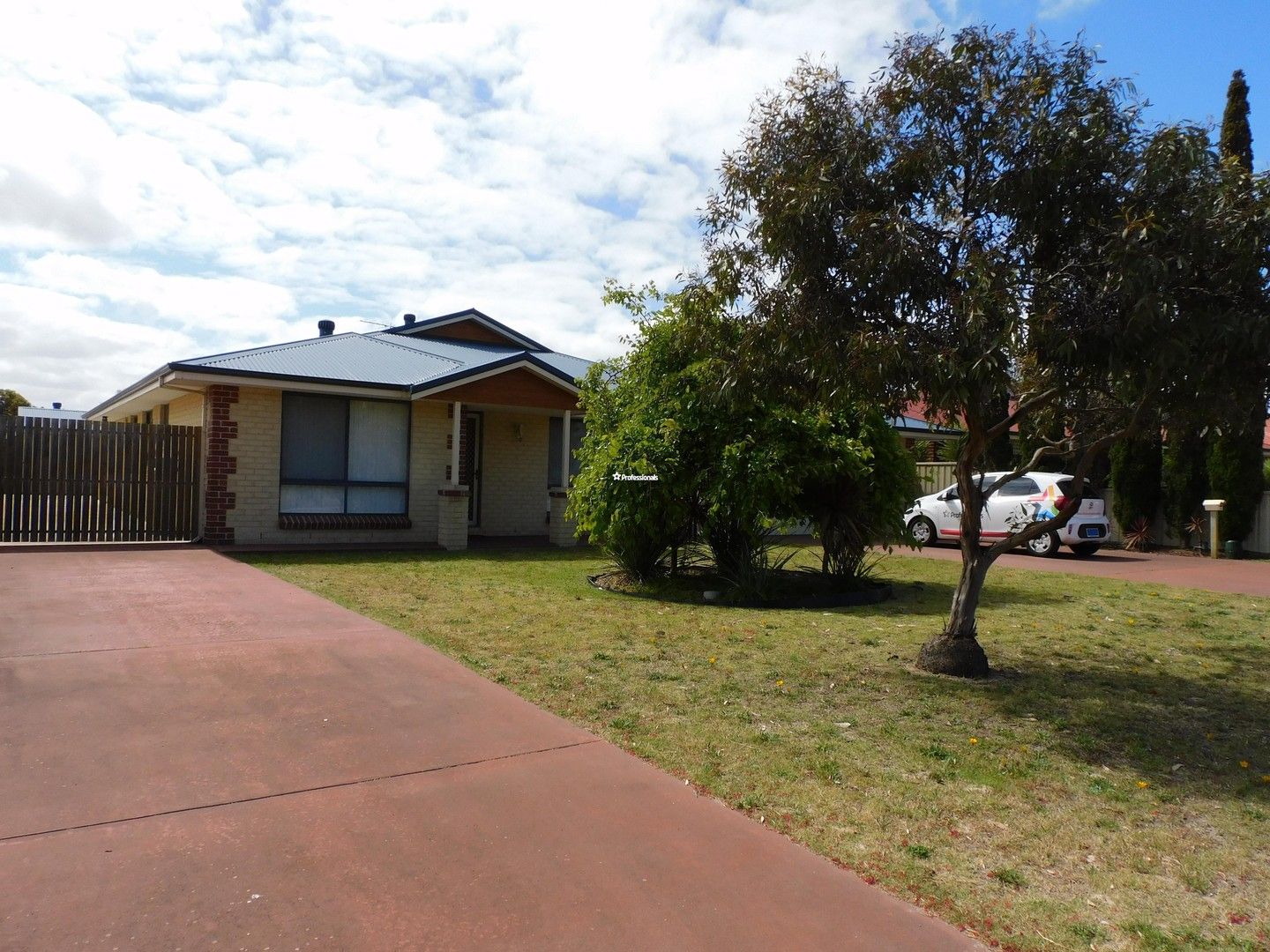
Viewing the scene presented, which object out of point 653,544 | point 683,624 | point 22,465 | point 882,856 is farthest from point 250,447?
point 882,856

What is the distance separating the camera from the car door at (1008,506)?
17.5 m

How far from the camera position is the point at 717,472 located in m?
10.3

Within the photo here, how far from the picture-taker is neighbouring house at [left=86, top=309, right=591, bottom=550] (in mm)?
14469

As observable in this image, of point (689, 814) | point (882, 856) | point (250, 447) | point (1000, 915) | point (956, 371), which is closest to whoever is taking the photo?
point (1000, 915)

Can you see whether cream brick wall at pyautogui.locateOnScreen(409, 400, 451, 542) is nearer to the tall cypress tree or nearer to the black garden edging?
the black garden edging

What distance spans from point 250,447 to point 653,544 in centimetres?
702

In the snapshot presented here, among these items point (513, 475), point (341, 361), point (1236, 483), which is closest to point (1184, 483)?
point (1236, 483)

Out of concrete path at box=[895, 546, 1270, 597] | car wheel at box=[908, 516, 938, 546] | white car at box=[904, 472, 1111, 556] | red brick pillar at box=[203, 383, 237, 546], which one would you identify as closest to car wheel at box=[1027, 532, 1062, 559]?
white car at box=[904, 472, 1111, 556]

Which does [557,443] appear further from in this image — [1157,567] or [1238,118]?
[1238,118]

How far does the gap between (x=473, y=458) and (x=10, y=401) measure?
55.1 metres

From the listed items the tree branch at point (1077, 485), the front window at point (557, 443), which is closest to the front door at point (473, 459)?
the front window at point (557, 443)

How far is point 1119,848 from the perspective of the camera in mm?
3941

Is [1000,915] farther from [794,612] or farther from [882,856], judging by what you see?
[794,612]

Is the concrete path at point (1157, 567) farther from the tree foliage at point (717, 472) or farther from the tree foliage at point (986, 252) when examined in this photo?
the tree foliage at point (986, 252)
